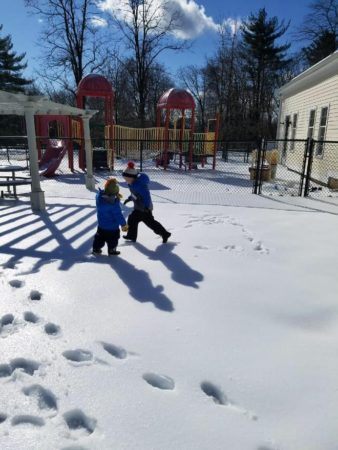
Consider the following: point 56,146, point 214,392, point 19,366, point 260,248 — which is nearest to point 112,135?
point 56,146

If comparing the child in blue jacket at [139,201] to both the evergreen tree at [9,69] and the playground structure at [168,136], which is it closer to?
the playground structure at [168,136]

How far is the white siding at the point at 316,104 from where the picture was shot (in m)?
11.7

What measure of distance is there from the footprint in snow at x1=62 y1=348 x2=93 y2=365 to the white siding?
11.7 meters

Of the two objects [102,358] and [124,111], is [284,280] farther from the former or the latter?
[124,111]

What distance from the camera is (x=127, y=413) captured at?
6.34 ft

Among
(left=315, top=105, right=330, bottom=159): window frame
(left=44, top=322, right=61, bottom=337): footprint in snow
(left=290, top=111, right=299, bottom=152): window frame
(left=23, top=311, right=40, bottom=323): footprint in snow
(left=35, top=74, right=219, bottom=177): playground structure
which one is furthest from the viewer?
(left=290, top=111, right=299, bottom=152): window frame

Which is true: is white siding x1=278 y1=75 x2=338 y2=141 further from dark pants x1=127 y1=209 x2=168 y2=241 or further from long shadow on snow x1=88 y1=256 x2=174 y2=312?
long shadow on snow x1=88 y1=256 x2=174 y2=312

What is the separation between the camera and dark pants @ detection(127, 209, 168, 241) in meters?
4.98

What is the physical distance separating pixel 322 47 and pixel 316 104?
71.3ft

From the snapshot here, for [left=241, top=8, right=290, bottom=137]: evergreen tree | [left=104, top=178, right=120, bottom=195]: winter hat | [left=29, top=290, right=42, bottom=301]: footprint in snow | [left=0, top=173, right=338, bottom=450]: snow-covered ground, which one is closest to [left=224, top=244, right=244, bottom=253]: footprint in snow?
[left=0, top=173, right=338, bottom=450]: snow-covered ground

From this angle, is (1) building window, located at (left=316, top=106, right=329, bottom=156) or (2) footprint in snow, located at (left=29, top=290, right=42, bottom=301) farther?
(1) building window, located at (left=316, top=106, right=329, bottom=156)

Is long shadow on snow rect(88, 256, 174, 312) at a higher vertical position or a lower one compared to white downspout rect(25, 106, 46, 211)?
lower

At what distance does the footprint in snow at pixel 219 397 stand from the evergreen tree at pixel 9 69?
37503mm

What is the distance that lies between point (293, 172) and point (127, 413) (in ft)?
50.8
